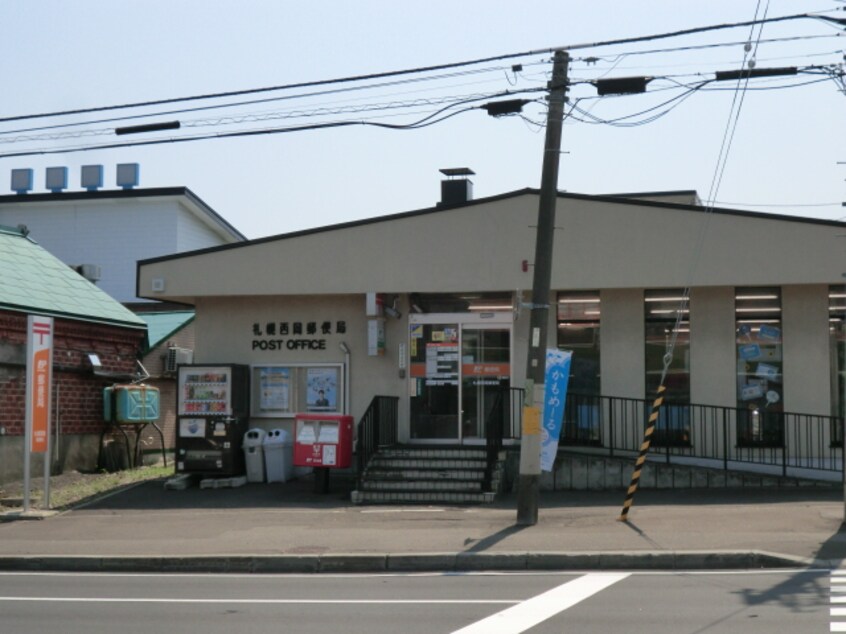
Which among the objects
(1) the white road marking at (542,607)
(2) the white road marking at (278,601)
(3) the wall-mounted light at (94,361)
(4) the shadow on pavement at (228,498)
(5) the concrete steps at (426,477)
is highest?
(3) the wall-mounted light at (94,361)

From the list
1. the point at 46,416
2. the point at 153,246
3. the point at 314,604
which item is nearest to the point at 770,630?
the point at 314,604

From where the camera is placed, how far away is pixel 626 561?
13328 millimetres

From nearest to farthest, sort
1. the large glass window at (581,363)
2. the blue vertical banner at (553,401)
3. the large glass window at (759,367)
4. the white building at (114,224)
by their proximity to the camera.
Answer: the blue vertical banner at (553,401) < the large glass window at (759,367) < the large glass window at (581,363) < the white building at (114,224)

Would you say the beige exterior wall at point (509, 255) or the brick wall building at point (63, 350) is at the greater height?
the beige exterior wall at point (509, 255)

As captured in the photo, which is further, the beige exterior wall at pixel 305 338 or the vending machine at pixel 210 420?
the beige exterior wall at pixel 305 338

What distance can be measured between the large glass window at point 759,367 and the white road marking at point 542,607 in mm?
8518

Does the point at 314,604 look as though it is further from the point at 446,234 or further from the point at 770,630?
the point at 446,234

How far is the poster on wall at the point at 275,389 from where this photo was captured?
74.1ft

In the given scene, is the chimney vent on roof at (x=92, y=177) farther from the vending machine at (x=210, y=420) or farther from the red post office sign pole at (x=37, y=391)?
the red post office sign pole at (x=37, y=391)

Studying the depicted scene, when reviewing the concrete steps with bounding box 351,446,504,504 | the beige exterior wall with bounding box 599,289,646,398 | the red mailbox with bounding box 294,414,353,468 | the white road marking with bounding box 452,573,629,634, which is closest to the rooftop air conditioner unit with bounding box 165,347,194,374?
the red mailbox with bounding box 294,414,353,468

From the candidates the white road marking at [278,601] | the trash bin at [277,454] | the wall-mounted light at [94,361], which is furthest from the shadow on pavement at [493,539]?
the wall-mounted light at [94,361]

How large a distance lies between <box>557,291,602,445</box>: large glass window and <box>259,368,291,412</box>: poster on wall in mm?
5475

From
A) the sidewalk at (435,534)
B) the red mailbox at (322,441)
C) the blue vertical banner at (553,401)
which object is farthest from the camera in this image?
the red mailbox at (322,441)

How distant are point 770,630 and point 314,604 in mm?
4269
